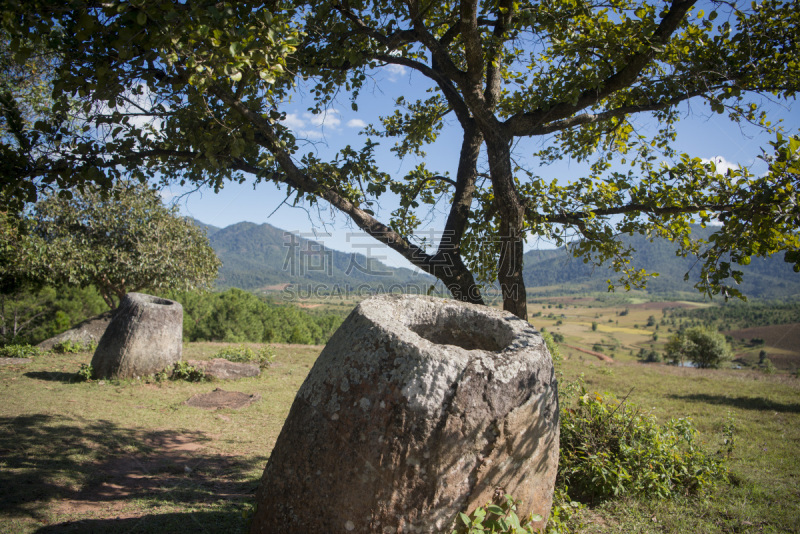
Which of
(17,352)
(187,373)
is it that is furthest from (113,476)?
(17,352)

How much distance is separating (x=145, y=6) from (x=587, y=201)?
557 centimetres

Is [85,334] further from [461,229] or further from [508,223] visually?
[508,223]

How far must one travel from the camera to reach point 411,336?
3.38 metres

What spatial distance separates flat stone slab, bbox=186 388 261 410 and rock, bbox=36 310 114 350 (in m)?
8.00

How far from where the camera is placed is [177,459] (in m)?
6.47

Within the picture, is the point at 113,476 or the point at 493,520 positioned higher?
the point at 493,520

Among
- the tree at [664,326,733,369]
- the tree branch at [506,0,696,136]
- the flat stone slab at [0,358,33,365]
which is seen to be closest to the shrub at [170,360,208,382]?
the flat stone slab at [0,358,33,365]

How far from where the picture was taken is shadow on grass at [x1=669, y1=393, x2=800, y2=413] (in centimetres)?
1162

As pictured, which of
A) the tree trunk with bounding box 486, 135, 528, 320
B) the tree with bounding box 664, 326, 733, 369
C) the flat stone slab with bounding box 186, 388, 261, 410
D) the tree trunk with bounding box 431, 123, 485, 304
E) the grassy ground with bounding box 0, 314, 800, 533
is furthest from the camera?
the tree with bounding box 664, 326, 733, 369

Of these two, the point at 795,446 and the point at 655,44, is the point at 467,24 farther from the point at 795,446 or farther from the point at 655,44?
the point at 795,446

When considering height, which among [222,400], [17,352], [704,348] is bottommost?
[704,348]

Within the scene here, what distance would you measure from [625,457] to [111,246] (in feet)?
55.0

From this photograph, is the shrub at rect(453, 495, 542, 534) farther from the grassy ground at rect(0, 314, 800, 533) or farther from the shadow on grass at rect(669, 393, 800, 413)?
the shadow on grass at rect(669, 393, 800, 413)

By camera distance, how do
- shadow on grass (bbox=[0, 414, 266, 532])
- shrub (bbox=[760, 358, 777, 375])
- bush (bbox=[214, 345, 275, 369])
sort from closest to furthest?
shadow on grass (bbox=[0, 414, 266, 532]) → bush (bbox=[214, 345, 275, 369]) → shrub (bbox=[760, 358, 777, 375])
